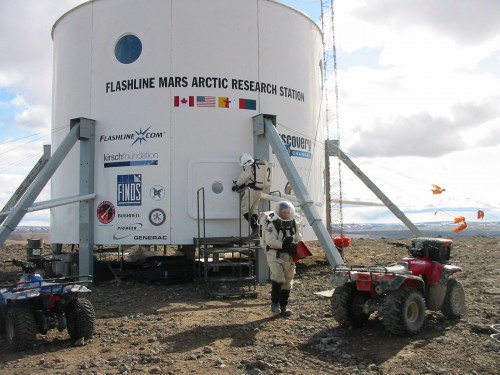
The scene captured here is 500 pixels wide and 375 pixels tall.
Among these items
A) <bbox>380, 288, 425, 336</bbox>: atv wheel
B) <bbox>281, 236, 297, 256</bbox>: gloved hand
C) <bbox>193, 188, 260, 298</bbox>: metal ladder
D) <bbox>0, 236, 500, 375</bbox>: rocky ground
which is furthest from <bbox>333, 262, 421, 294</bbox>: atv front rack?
<bbox>193, 188, 260, 298</bbox>: metal ladder

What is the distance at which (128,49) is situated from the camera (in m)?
11.2

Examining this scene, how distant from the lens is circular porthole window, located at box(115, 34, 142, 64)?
11.1 meters

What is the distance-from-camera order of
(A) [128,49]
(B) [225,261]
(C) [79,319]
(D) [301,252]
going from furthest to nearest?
(A) [128,49] < (B) [225,261] < (D) [301,252] < (C) [79,319]

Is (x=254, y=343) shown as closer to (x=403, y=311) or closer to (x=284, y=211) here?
(x=403, y=311)

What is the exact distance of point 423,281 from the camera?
6742mm

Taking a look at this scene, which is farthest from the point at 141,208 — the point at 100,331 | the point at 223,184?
the point at 100,331

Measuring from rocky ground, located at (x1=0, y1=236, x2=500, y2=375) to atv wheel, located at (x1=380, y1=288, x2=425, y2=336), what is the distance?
0.14 meters

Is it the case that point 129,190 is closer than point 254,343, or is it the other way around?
point 254,343

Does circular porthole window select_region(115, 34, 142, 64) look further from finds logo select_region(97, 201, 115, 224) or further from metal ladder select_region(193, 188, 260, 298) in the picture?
metal ladder select_region(193, 188, 260, 298)

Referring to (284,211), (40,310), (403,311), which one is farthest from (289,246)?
(40,310)

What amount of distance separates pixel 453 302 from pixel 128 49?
323 inches

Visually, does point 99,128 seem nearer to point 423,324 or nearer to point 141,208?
point 141,208

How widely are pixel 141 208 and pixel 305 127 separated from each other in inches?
171

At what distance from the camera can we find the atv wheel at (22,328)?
6.04 m
